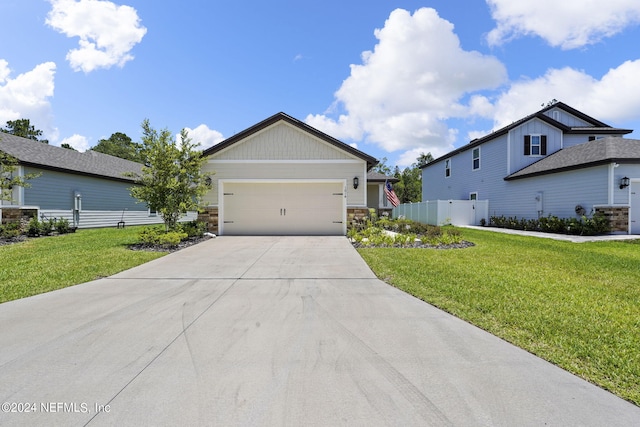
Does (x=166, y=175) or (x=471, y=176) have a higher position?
(x=471, y=176)

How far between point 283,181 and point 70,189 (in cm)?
1170

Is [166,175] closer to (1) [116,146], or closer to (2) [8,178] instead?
(2) [8,178]

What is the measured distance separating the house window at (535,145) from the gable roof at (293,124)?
37.1ft

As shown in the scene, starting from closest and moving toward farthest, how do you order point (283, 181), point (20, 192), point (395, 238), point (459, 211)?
point (395, 238)
point (283, 181)
point (20, 192)
point (459, 211)

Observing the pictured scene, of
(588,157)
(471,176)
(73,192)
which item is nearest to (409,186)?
(471,176)

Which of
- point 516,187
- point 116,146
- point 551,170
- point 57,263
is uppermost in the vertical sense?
point 116,146

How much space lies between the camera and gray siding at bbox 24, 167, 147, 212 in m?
14.9

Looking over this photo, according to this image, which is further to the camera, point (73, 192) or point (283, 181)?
point (73, 192)

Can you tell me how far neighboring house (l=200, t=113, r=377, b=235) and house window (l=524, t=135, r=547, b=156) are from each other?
11204 millimetres

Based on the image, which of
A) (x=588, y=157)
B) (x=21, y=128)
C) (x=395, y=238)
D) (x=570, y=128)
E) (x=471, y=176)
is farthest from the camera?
(x=21, y=128)

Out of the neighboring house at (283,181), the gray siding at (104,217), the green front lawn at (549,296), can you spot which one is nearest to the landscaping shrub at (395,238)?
the neighboring house at (283,181)

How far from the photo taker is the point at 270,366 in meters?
3.01

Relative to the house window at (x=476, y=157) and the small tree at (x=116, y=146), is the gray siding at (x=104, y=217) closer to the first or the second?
the house window at (x=476, y=157)

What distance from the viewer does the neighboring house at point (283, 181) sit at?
13.5m
